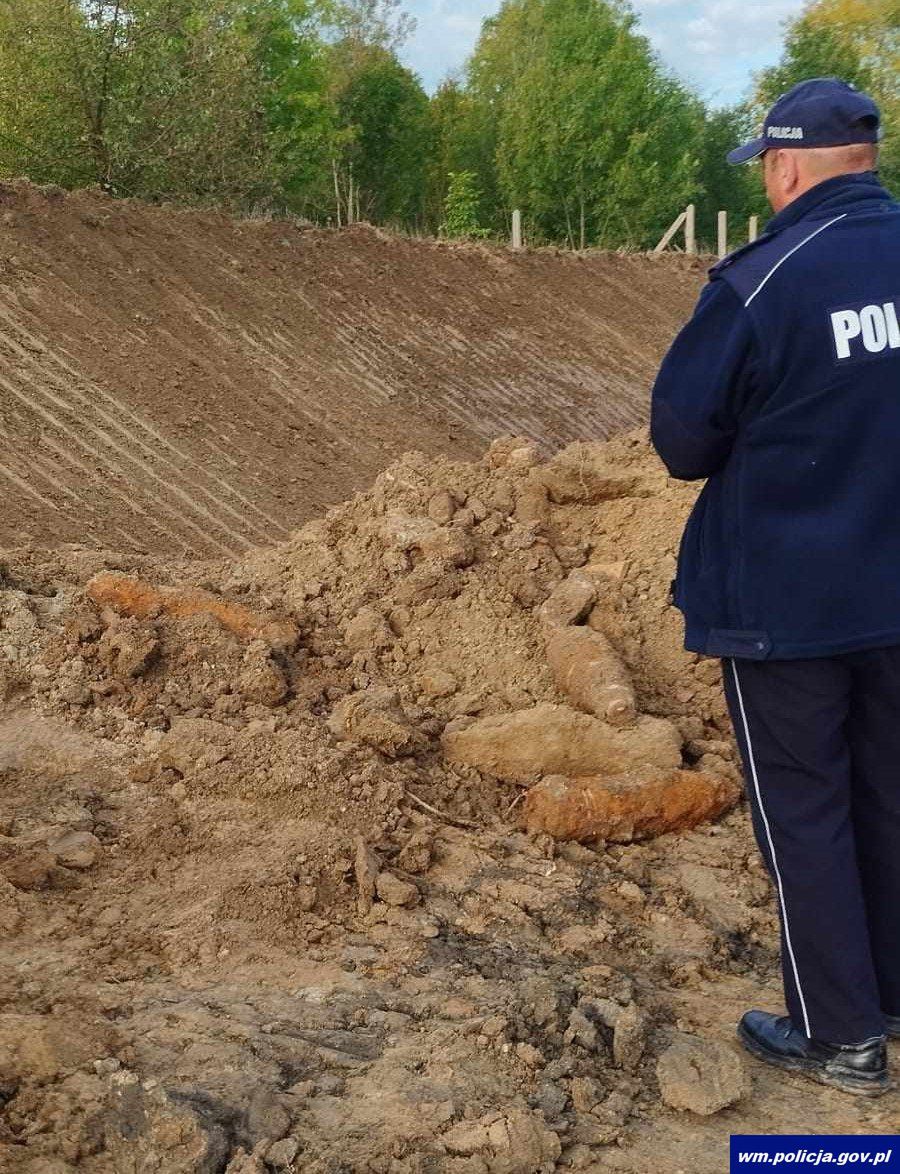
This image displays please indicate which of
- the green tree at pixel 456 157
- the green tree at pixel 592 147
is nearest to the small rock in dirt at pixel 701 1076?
the green tree at pixel 592 147

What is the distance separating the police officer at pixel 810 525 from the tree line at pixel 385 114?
15.5 metres

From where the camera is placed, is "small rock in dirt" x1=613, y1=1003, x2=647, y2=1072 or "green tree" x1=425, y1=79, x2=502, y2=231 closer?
"small rock in dirt" x1=613, y1=1003, x2=647, y2=1072

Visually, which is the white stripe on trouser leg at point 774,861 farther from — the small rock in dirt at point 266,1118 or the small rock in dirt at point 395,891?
the small rock in dirt at point 266,1118

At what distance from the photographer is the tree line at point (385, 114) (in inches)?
638

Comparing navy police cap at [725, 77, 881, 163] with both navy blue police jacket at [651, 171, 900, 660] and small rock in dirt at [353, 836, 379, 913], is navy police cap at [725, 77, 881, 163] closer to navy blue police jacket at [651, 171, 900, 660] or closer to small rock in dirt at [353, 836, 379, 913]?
navy blue police jacket at [651, 171, 900, 660]

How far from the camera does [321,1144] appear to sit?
241cm

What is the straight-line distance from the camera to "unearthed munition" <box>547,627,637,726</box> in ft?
13.9

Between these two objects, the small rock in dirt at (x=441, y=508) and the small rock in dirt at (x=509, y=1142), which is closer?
the small rock in dirt at (x=509, y=1142)

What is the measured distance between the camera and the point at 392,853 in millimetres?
3660

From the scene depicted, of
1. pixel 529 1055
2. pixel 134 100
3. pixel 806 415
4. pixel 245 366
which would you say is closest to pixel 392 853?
pixel 529 1055

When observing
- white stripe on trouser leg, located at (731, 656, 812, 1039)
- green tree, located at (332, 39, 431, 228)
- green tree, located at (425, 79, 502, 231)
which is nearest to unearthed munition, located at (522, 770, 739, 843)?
white stripe on trouser leg, located at (731, 656, 812, 1039)

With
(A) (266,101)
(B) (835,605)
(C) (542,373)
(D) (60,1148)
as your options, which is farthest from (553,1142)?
(A) (266,101)

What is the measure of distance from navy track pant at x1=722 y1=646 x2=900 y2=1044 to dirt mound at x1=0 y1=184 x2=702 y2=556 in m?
7.35

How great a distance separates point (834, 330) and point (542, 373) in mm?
13947
